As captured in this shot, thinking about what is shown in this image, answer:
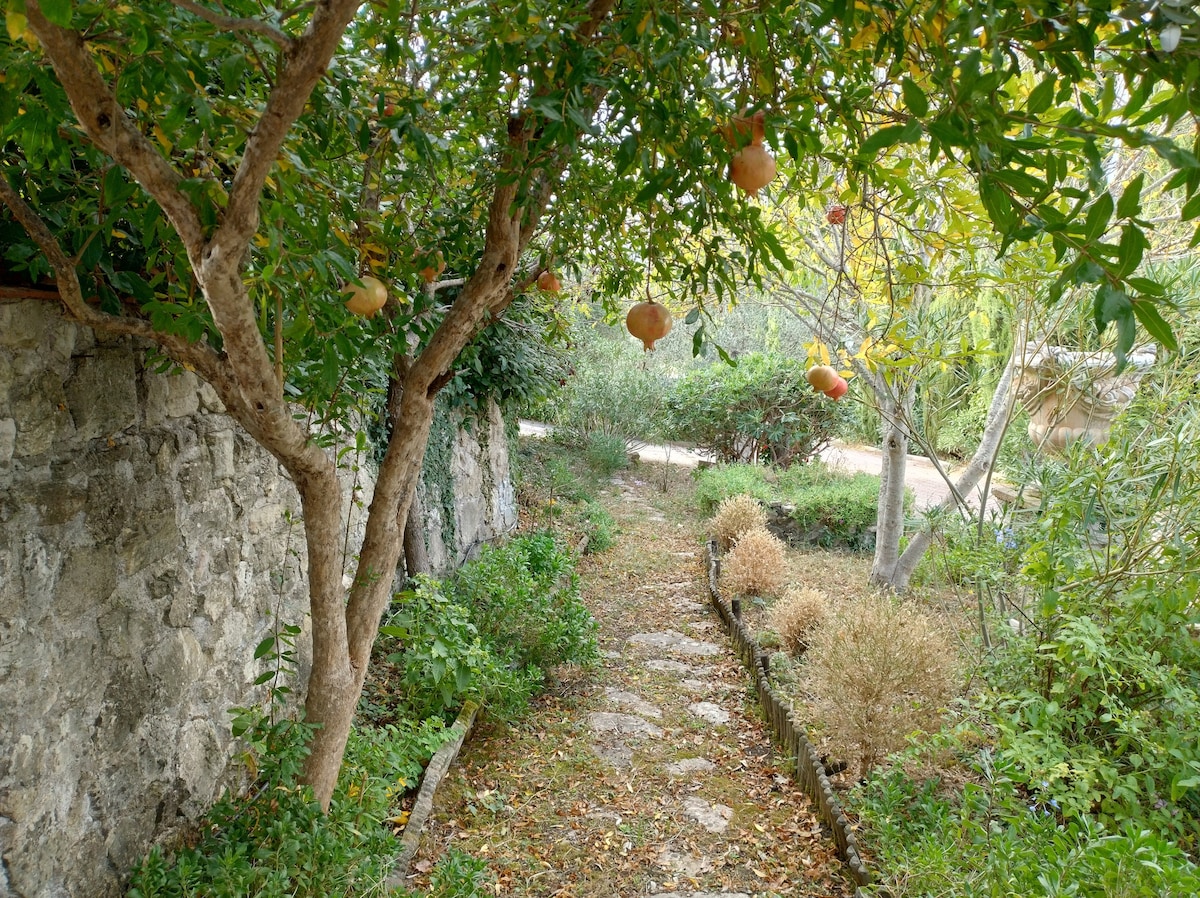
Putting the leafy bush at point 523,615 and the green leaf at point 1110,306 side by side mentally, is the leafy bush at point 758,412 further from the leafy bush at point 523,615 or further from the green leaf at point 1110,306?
the green leaf at point 1110,306

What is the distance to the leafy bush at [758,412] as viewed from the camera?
10406mm

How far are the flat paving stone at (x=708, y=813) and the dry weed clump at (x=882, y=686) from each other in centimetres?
60

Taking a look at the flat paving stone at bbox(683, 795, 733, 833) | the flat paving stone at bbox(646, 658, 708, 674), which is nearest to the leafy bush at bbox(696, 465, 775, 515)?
the flat paving stone at bbox(646, 658, 708, 674)

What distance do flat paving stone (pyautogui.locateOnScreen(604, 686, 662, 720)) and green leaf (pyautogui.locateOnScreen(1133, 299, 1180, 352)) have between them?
3597 millimetres

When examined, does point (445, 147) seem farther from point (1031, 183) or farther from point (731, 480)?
point (731, 480)

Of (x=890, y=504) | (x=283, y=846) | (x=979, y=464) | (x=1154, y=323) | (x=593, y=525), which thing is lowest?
(x=593, y=525)

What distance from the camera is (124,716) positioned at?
5.99ft

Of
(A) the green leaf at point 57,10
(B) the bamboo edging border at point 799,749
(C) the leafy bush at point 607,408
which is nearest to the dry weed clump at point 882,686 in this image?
(B) the bamboo edging border at point 799,749

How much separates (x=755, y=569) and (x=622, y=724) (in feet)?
7.54

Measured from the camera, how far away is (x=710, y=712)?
4.09 metres

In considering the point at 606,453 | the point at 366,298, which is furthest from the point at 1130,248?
the point at 606,453

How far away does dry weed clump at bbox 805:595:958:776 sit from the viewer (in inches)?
122

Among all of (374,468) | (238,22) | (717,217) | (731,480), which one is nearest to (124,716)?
(238,22)

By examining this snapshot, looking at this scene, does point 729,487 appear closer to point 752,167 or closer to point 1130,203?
point 752,167
